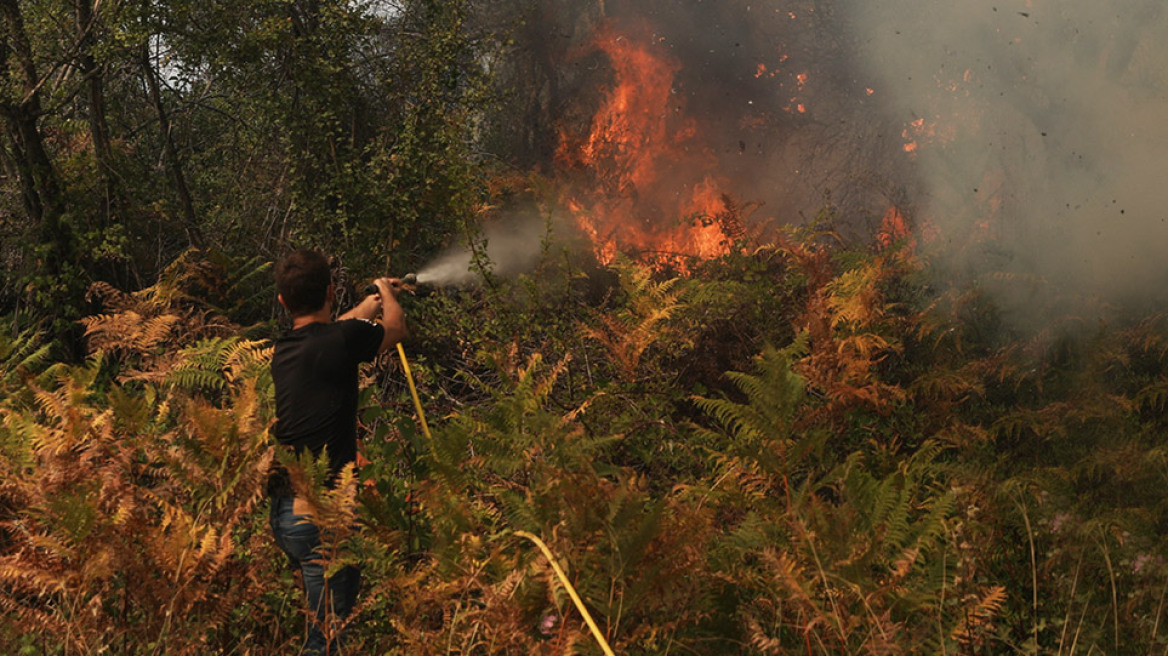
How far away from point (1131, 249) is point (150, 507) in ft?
23.9

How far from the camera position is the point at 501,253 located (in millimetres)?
10797

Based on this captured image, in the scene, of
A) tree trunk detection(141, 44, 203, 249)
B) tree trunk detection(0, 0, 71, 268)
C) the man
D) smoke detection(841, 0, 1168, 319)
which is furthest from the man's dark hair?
tree trunk detection(141, 44, 203, 249)

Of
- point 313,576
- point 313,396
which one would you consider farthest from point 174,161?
point 313,576

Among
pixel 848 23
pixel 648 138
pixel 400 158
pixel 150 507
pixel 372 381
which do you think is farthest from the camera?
pixel 648 138

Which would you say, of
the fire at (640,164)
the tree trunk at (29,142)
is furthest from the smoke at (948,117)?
the tree trunk at (29,142)

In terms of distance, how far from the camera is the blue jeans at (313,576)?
3505 mm

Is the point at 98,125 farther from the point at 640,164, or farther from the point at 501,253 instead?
the point at 640,164

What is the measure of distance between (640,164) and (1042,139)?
5.09 m

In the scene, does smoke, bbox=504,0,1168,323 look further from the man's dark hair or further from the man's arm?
the man's dark hair

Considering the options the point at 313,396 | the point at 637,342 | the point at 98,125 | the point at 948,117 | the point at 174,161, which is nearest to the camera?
the point at 313,396

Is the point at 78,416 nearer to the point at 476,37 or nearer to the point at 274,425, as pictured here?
the point at 274,425

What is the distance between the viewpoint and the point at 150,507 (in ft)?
12.5

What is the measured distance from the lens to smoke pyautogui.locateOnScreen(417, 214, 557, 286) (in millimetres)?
10078

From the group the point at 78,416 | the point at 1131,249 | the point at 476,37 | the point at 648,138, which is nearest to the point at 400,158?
the point at 476,37
